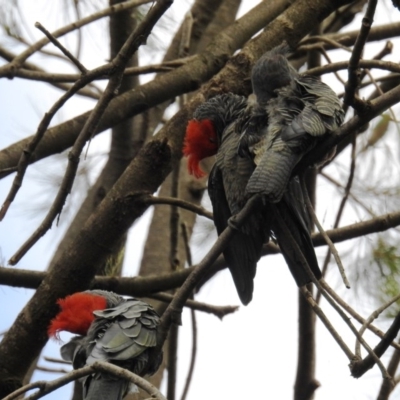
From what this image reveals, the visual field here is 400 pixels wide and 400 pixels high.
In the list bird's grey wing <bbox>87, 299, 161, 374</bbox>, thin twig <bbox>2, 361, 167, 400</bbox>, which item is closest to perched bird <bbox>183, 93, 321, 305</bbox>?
bird's grey wing <bbox>87, 299, 161, 374</bbox>

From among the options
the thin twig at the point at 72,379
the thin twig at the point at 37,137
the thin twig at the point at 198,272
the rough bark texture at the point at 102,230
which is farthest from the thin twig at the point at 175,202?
the thin twig at the point at 72,379

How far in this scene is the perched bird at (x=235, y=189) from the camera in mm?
3559

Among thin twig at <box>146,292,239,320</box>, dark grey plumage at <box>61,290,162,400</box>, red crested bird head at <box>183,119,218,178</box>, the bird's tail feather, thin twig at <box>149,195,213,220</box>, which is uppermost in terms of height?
red crested bird head at <box>183,119,218,178</box>

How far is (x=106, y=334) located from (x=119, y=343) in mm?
84

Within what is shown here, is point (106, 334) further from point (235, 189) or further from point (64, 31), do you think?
point (64, 31)

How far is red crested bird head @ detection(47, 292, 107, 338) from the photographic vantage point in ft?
11.7

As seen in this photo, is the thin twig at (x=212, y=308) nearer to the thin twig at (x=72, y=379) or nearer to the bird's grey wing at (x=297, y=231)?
the bird's grey wing at (x=297, y=231)

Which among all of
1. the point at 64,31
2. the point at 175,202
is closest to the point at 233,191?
the point at 175,202

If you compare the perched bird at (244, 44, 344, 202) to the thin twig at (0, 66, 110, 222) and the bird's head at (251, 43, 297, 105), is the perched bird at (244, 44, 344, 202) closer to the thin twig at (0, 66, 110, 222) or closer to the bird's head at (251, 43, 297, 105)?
the bird's head at (251, 43, 297, 105)

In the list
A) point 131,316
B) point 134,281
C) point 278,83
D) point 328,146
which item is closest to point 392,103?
point 328,146

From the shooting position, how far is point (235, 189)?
12.1 feet

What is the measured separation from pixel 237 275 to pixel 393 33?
212 cm

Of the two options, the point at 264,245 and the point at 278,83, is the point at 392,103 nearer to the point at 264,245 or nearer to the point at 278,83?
the point at 278,83

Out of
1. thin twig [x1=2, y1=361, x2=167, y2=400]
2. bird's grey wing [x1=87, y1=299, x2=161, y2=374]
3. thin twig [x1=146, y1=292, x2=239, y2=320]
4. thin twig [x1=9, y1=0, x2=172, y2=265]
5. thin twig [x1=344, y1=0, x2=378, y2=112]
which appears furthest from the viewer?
thin twig [x1=146, y1=292, x2=239, y2=320]
